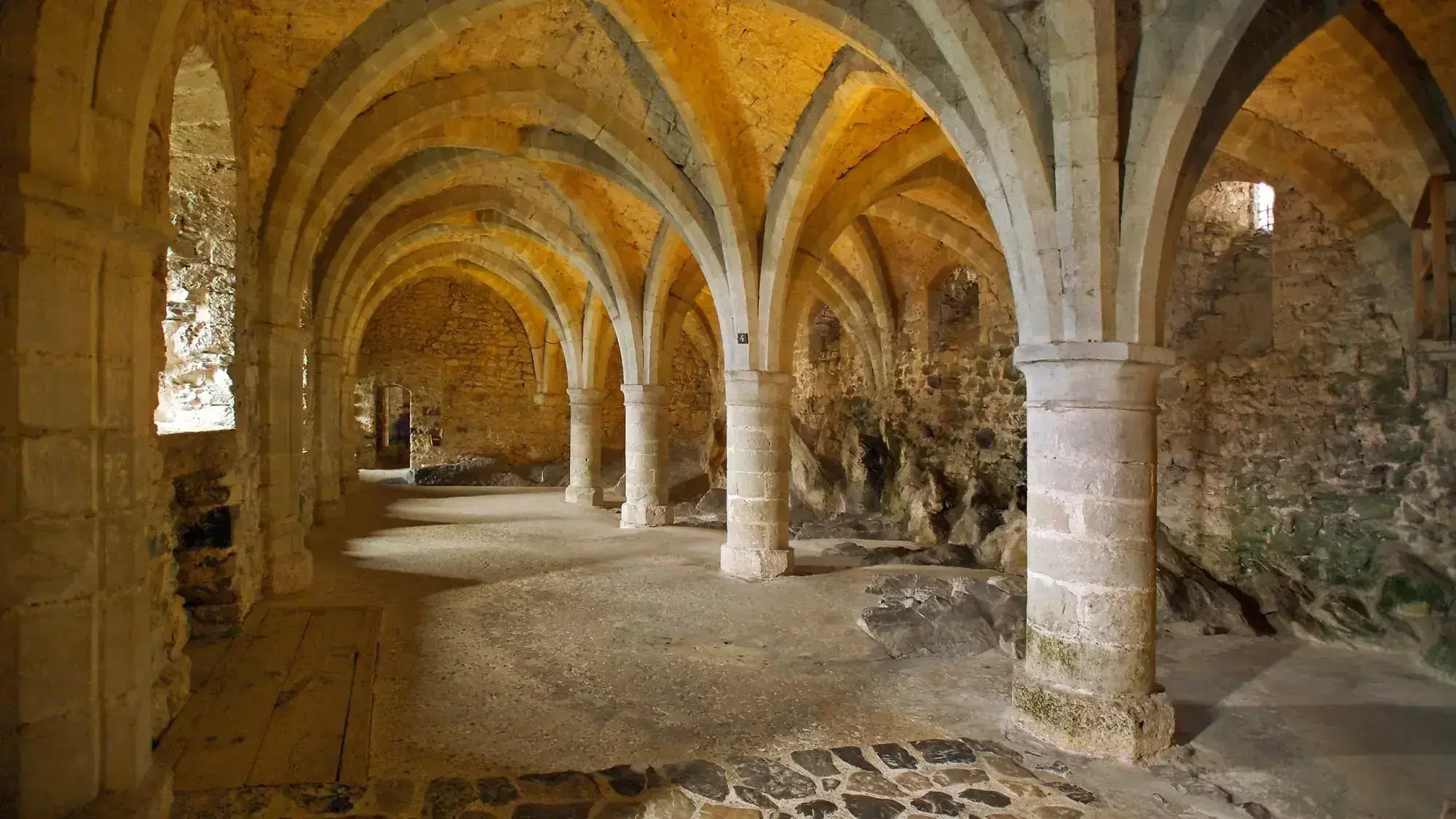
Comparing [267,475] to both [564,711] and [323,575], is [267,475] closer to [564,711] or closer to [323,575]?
A: [323,575]

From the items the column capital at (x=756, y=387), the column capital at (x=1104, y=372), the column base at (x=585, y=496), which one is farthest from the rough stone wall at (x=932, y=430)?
the column capital at (x=1104, y=372)

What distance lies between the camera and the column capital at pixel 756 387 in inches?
295

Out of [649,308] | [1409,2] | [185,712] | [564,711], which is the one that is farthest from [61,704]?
[649,308]

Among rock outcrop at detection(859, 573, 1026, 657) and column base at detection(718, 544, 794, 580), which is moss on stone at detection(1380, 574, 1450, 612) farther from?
column base at detection(718, 544, 794, 580)

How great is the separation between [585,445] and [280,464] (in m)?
7.19

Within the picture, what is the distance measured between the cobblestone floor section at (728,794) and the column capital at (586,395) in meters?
10.1

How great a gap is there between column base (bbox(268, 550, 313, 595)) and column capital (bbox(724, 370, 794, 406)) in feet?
12.2

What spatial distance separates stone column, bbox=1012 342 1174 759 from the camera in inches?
146

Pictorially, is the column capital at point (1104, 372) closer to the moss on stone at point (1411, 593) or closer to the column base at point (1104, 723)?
the column base at point (1104, 723)

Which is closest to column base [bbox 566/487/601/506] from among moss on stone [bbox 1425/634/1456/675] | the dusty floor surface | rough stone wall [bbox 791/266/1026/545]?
rough stone wall [bbox 791/266/1026/545]

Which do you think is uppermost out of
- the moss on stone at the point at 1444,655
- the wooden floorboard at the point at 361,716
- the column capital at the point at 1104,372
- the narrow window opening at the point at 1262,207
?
the narrow window opening at the point at 1262,207

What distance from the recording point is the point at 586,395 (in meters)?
13.3

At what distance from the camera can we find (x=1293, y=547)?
6.72 meters

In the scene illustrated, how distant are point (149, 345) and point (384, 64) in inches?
Result: 143
